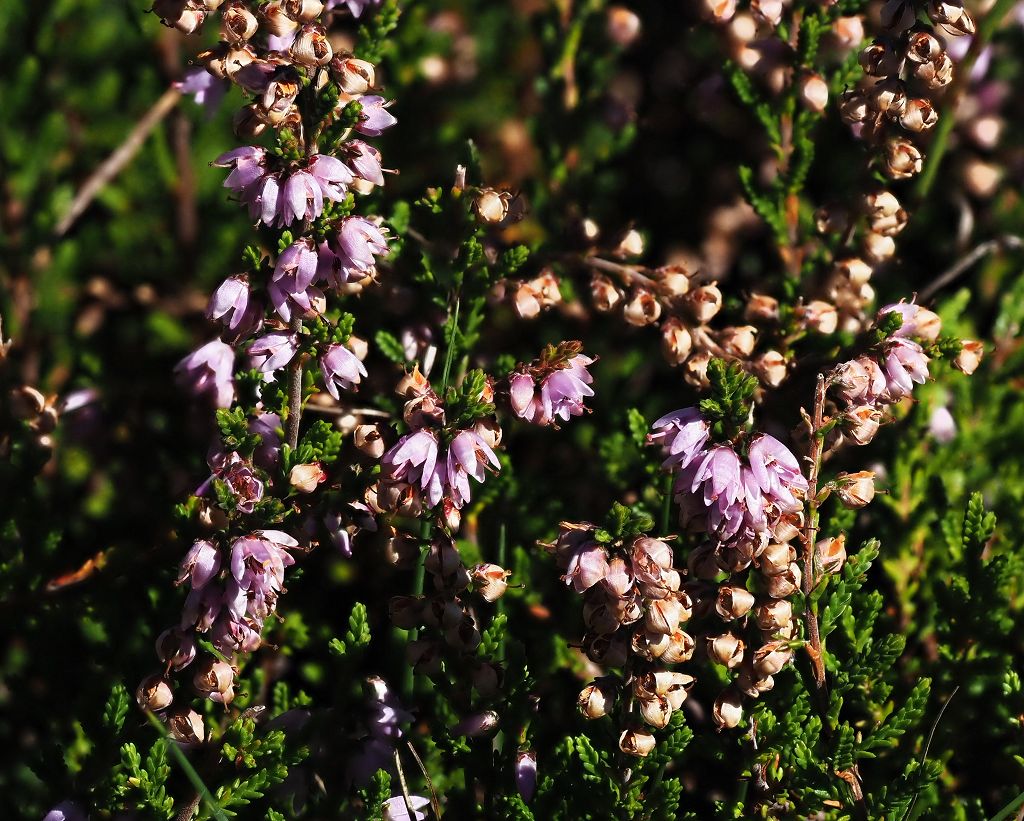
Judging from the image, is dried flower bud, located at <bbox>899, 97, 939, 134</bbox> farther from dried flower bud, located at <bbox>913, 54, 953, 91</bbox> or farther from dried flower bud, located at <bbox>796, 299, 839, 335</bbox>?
dried flower bud, located at <bbox>796, 299, 839, 335</bbox>

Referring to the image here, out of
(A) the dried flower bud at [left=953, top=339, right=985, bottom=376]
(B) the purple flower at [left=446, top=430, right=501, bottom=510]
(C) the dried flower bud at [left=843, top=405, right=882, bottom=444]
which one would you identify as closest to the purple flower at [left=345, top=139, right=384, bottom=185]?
(B) the purple flower at [left=446, top=430, right=501, bottom=510]

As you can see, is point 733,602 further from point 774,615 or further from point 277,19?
point 277,19

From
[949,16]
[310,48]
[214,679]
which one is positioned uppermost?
[949,16]

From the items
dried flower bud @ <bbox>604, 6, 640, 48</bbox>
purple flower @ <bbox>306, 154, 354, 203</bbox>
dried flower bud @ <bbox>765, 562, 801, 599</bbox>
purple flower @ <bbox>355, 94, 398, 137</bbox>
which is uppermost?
purple flower @ <bbox>355, 94, 398, 137</bbox>

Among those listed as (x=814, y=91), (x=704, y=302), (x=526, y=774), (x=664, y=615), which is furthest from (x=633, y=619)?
(x=814, y=91)

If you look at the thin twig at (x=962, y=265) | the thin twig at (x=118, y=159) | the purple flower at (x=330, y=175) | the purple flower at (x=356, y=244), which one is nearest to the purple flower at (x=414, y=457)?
the purple flower at (x=356, y=244)
